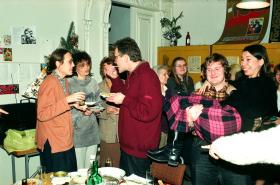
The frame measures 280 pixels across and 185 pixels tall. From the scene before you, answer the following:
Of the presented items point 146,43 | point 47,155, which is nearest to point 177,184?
point 47,155

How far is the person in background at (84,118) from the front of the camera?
11.8 ft

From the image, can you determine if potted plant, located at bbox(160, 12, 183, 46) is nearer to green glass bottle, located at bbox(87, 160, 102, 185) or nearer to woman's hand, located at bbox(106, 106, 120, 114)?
woman's hand, located at bbox(106, 106, 120, 114)

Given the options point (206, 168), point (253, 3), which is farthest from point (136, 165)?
point (253, 3)

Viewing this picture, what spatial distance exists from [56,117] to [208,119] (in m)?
1.63

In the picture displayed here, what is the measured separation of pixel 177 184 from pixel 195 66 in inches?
159

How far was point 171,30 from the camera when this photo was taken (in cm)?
683

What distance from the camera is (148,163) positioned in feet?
9.87

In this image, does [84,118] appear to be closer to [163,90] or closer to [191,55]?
[163,90]

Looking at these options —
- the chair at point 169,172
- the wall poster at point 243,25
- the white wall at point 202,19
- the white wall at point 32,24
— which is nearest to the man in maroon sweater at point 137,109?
the chair at point 169,172

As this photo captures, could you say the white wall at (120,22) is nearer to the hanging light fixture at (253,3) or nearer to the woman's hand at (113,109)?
the hanging light fixture at (253,3)

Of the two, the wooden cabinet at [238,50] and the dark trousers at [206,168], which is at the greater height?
the wooden cabinet at [238,50]

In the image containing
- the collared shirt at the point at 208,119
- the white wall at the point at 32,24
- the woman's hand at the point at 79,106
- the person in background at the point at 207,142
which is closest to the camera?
the collared shirt at the point at 208,119

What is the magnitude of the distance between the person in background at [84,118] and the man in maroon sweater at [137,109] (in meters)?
0.76

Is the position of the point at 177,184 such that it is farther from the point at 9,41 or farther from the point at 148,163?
the point at 9,41
